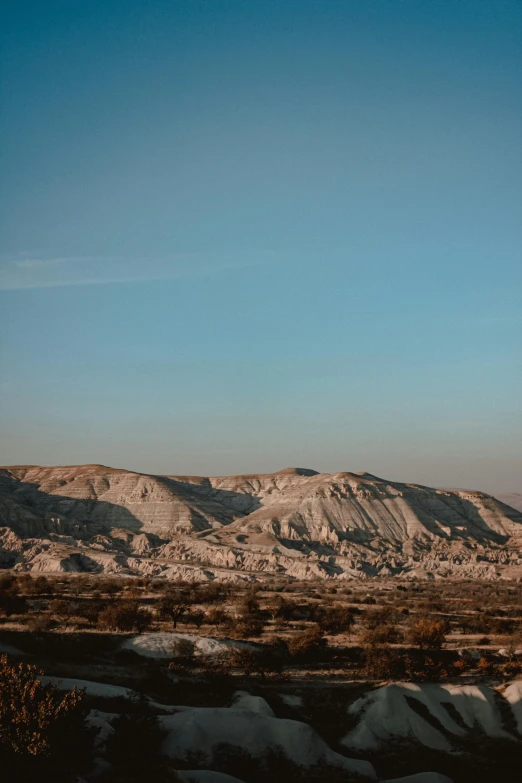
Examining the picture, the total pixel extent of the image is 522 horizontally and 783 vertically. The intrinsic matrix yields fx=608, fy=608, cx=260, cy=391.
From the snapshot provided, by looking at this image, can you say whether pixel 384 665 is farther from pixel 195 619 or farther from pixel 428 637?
pixel 195 619

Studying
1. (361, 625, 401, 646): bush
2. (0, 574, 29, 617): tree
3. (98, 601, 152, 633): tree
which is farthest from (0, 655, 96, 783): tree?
(0, 574, 29, 617): tree

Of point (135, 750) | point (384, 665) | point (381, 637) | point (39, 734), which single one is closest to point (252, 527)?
point (381, 637)

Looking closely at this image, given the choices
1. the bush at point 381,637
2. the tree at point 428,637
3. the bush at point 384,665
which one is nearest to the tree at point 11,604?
the bush at point 381,637

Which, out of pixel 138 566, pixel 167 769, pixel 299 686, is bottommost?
pixel 138 566

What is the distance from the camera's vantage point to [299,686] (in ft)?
80.7

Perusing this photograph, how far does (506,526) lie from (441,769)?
8591cm

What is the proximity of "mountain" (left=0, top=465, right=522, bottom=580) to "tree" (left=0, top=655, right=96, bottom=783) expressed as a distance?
165 feet

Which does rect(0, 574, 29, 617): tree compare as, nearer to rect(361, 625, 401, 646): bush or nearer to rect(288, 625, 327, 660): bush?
rect(288, 625, 327, 660): bush

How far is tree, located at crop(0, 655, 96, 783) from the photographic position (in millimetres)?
10898

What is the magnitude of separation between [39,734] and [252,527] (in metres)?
79.0

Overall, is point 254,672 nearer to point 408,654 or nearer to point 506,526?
point 408,654

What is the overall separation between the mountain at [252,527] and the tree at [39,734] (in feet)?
165

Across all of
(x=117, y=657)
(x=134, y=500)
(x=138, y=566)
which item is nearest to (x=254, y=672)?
(x=117, y=657)

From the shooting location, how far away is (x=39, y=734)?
1120cm
